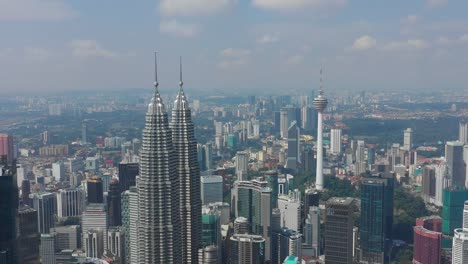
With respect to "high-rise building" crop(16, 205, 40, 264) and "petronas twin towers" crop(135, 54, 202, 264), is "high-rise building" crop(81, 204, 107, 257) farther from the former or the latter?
"petronas twin towers" crop(135, 54, 202, 264)

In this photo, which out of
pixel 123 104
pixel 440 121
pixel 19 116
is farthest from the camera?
pixel 440 121

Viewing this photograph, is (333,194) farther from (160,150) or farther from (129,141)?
(160,150)

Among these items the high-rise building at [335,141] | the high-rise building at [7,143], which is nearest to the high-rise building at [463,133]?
the high-rise building at [335,141]

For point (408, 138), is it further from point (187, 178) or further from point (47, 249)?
point (47, 249)

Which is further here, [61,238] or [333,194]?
[333,194]

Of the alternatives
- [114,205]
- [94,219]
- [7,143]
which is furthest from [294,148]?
[7,143]

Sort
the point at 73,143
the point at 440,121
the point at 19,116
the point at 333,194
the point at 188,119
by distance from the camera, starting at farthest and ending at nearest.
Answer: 1. the point at 440,121
2. the point at 73,143
3. the point at 333,194
4. the point at 19,116
5. the point at 188,119

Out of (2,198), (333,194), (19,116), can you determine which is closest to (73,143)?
(19,116)

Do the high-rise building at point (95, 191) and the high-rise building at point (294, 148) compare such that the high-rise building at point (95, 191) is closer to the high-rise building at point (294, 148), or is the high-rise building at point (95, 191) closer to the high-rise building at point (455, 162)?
the high-rise building at point (294, 148)

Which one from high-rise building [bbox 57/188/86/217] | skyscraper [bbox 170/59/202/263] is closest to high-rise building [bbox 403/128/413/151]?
high-rise building [bbox 57/188/86/217]
